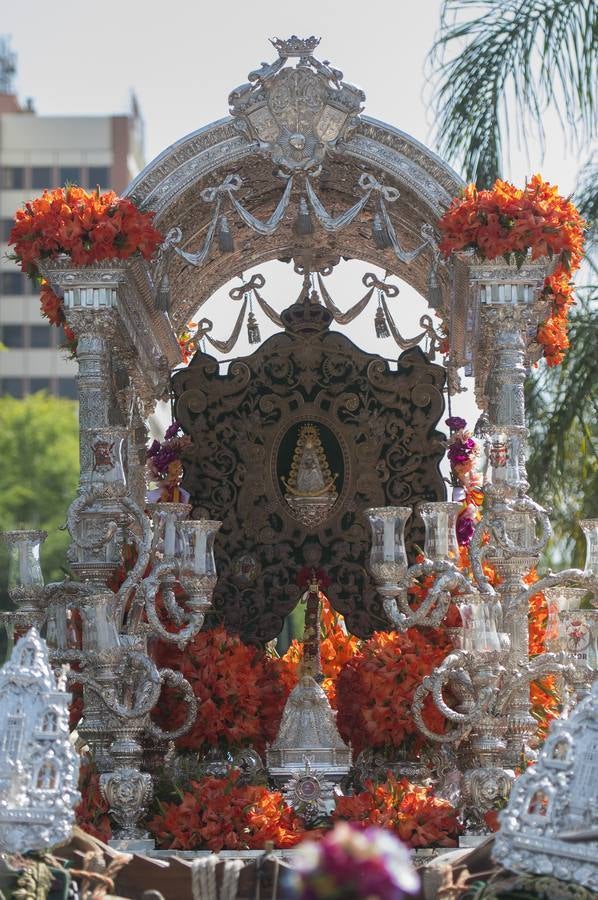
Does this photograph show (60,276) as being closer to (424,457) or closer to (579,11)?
(424,457)

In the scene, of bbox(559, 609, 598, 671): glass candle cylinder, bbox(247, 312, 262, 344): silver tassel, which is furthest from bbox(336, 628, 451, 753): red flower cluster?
bbox(247, 312, 262, 344): silver tassel

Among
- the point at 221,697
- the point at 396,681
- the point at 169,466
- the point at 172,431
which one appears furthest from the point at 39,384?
the point at 396,681

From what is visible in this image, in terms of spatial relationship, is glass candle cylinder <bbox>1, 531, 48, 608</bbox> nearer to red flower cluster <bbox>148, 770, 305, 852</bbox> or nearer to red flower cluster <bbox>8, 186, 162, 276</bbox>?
red flower cluster <bbox>148, 770, 305, 852</bbox>

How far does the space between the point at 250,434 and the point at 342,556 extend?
0.99m

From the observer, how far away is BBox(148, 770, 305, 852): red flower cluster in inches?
384

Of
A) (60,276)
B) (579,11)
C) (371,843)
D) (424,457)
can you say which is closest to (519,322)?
(424,457)

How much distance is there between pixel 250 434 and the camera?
12.5 meters

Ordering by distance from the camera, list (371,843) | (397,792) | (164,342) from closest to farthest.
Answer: (371,843)
(397,792)
(164,342)

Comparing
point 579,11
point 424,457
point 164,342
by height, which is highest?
point 579,11

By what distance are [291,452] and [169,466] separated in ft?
2.67

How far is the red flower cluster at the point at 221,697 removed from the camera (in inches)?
430

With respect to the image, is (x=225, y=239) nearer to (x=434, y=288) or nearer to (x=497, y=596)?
(x=434, y=288)

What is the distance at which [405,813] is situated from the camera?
9711 millimetres

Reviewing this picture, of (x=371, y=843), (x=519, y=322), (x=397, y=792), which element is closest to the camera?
(x=371, y=843)
